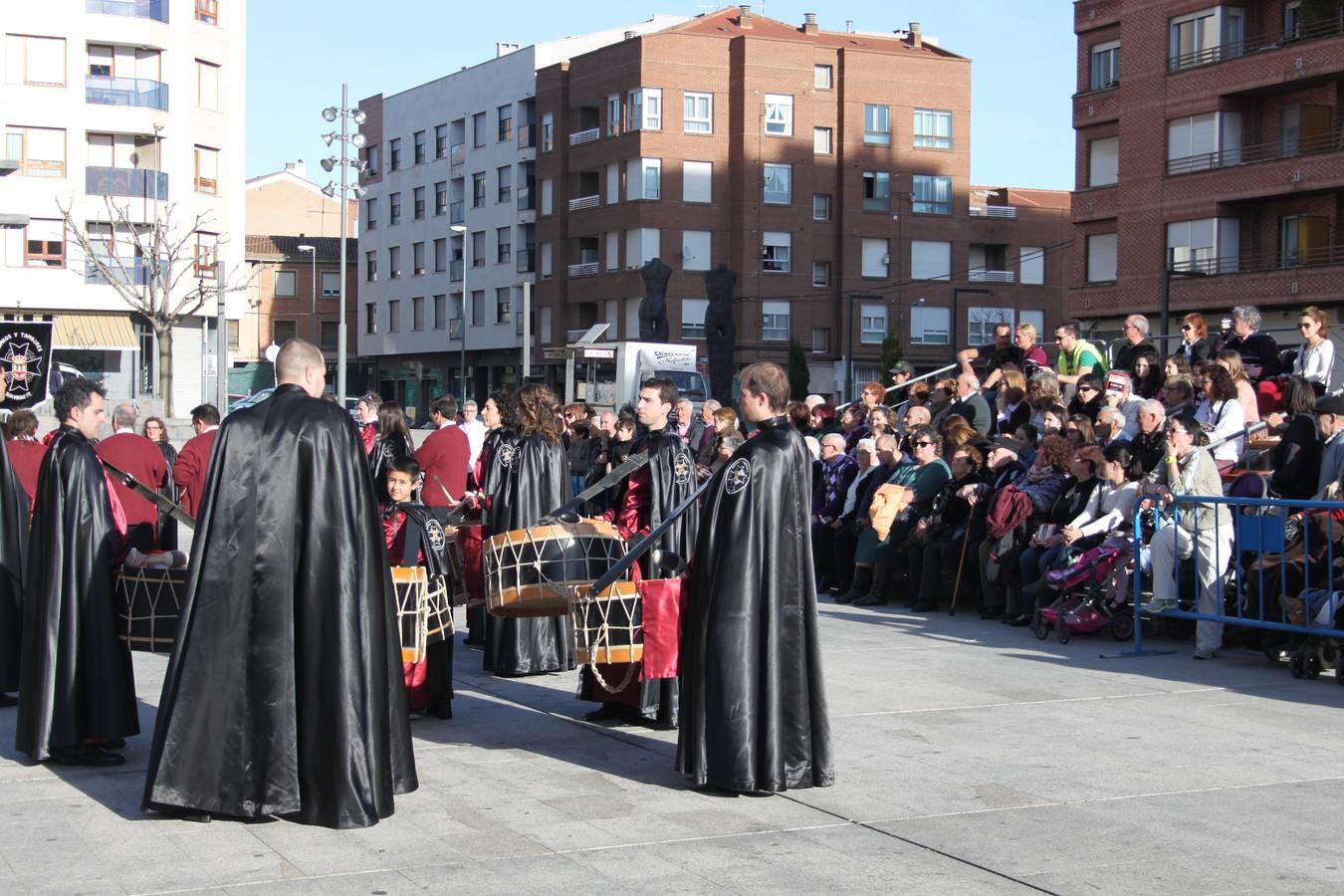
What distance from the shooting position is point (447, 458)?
601 inches

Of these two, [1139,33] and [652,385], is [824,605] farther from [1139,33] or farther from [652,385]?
[1139,33]

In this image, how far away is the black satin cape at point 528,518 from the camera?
37.8 feet

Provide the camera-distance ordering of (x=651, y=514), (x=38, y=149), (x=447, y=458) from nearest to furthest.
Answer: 1. (x=651, y=514)
2. (x=447, y=458)
3. (x=38, y=149)

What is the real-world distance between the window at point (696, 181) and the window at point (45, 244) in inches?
936

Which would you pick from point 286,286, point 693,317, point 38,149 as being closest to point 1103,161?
→ point 693,317

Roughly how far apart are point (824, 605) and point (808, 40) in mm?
54174

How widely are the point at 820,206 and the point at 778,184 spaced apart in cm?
234

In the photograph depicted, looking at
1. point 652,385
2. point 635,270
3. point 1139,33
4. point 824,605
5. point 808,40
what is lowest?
point 824,605

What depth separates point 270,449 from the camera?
277 inches

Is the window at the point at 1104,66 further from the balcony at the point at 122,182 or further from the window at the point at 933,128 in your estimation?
the balcony at the point at 122,182

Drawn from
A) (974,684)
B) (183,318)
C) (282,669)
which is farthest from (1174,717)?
(183,318)

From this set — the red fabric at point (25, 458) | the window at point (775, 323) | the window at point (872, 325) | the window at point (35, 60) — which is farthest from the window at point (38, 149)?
the red fabric at point (25, 458)

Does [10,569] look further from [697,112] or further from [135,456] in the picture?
[697,112]

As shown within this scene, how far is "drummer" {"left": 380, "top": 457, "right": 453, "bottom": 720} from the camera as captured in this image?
9.52m
